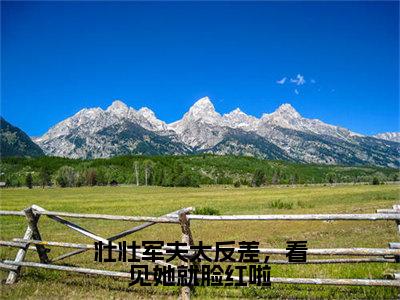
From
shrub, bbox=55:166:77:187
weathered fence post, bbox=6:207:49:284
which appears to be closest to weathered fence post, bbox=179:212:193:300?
weathered fence post, bbox=6:207:49:284

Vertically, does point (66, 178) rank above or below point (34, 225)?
above

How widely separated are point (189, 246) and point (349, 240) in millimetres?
12245

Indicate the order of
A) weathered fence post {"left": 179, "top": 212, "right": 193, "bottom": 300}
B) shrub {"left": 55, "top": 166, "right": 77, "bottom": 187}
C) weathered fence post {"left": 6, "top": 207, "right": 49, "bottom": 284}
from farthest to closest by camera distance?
shrub {"left": 55, "top": 166, "right": 77, "bottom": 187}
weathered fence post {"left": 6, "top": 207, "right": 49, "bottom": 284}
weathered fence post {"left": 179, "top": 212, "right": 193, "bottom": 300}

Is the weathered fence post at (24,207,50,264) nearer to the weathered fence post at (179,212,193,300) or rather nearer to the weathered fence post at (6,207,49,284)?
the weathered fence post at (6,207,49,284)

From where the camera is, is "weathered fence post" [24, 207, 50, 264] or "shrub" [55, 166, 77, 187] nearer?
"weathered fence post" [24, 207, 50, 264]

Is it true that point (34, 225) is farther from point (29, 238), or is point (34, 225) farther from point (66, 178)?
point (66, 178)

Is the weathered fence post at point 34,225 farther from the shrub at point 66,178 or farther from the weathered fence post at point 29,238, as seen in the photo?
the shrub at point 66,178

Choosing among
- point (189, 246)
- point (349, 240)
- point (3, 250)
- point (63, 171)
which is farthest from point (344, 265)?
point (63, 171)

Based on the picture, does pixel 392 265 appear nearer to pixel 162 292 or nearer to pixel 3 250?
pixel 162 292

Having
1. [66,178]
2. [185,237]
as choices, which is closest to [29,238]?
[185,237]

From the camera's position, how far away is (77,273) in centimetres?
1235

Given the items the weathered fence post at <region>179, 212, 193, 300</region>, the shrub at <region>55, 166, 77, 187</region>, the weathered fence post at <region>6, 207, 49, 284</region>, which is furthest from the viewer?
the shrub at <region>55, 166, 77, 187</region>

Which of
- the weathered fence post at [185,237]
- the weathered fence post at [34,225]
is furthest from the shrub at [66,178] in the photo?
the weathered fence post at [185,237]

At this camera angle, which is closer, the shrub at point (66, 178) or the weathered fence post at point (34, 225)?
the weathered fence post at point (34, 225)
